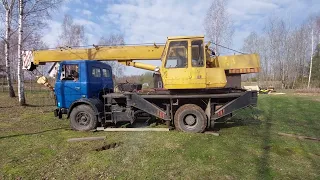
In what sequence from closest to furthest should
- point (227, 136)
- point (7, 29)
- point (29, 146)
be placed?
point (29, 146) < point (227, 136) < point (7, 29)

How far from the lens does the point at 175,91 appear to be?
795 cm

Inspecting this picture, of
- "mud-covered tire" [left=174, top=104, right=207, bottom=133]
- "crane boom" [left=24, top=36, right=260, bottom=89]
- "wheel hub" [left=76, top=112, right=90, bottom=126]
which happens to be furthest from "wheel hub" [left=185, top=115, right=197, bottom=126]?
"wheel hub" [left=76, top=112, right=90, bottom=126]

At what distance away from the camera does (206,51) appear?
801 centimetres

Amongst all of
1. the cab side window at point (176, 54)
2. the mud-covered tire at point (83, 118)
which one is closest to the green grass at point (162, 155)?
the mud-covered tire at point (83, 118)

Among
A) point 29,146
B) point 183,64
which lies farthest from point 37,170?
point 183,64

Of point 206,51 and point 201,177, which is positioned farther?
point 206,51

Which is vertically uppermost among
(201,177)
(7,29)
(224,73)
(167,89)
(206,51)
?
(7,29)

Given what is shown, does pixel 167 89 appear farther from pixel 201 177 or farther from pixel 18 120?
pixel 18 120

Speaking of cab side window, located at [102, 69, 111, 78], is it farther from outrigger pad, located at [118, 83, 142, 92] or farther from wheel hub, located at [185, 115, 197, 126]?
wheel hub, located at [185, 115, 197, 126]

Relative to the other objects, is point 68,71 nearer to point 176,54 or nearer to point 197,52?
point 176,54

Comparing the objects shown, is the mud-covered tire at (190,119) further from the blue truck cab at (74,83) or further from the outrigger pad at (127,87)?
the blue truck cab at (74,83)

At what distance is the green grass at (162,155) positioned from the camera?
15.4 feet

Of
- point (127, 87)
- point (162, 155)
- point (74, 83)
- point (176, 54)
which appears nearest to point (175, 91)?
point (176, 54)

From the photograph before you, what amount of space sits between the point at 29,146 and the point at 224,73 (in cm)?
610
